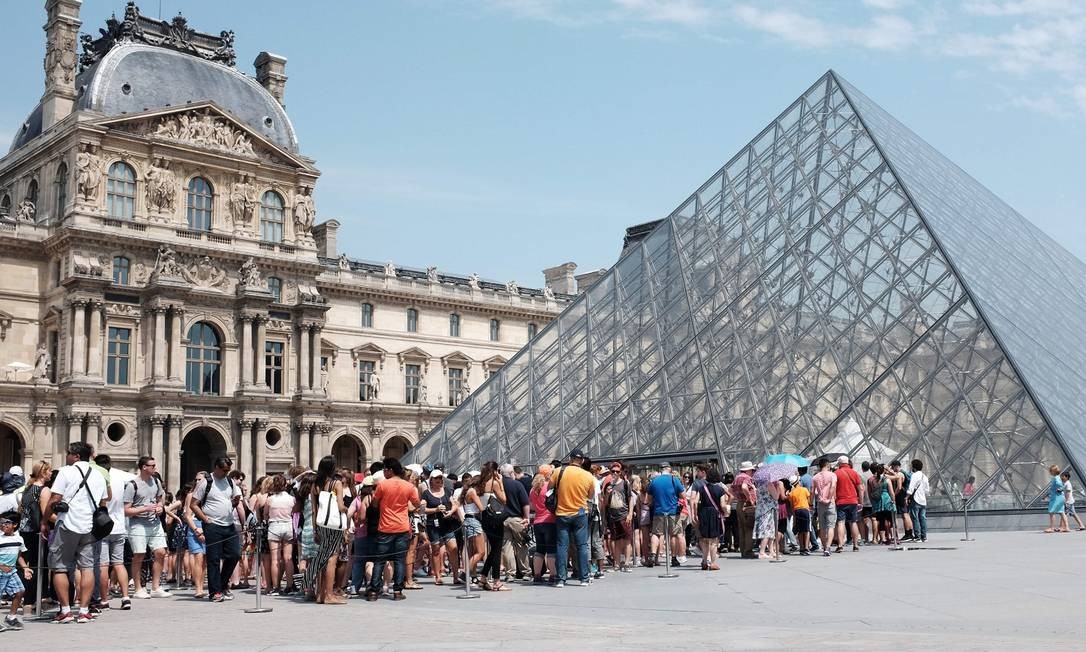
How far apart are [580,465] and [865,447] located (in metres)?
7.19

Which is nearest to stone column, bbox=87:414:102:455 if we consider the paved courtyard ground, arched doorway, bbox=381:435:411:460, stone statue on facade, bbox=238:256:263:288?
stone statue on facade, bbox=238:256:263:288

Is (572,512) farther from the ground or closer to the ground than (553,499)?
closer to the ground

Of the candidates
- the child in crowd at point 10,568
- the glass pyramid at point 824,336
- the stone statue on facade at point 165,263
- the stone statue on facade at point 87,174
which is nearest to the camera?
the child in crowd at point 10,568

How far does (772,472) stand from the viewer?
15.8 m

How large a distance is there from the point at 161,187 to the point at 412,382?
48.0 feet

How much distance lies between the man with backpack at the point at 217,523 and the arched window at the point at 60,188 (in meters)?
32.6

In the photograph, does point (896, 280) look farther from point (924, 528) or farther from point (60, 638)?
point (60, 638)

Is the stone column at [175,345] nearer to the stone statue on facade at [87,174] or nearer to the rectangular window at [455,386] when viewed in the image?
the stone statue on facade at [87,174]

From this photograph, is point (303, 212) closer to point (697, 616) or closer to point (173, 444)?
point (173, 444)

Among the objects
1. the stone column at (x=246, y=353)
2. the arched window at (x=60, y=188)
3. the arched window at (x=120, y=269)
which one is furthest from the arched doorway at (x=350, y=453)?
the arched window at (x=60, y=188)

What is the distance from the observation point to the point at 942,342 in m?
19.2

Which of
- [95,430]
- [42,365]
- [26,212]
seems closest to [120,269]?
[42,365]

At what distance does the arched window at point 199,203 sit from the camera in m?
44.0

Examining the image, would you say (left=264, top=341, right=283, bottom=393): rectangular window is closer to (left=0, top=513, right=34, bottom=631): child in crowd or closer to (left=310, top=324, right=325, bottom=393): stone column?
(left=310, top=324, right=325, bottom=393): stone column
